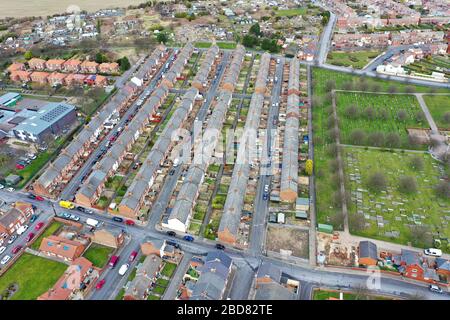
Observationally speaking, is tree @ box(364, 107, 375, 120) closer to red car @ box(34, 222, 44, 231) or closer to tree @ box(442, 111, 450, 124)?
tree @ box(442, 111, 450, 124)

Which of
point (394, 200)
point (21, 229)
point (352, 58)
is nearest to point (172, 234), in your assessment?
point (21, 229)

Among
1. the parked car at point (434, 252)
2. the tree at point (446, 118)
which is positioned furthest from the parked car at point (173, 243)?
the tree at point (446, 118)

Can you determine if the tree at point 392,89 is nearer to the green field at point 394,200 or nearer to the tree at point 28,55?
the green field at point 394,200

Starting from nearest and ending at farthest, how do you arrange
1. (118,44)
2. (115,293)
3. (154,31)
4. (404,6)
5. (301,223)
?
1. (115,293)
2. (301,223)
3. (118,44)
4. (154,31)
5. (404,6)

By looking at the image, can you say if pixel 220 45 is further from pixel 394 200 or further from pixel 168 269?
pixel 168 269

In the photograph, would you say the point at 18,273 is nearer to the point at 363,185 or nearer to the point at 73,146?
the point at 73,146

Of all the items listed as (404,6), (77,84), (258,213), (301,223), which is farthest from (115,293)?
(404,6)
